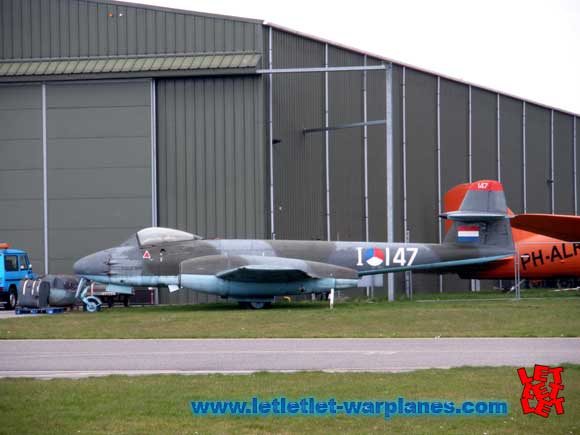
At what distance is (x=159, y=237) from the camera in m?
26.0

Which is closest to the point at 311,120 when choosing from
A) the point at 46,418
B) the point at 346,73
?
the point at 346,73

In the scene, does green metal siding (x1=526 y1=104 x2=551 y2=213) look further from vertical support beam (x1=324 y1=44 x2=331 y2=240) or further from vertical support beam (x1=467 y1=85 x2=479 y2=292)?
vertical support beam (x1=324 y1=44 x2=331 y2=240)

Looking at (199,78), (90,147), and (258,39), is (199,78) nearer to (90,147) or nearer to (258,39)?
(258,39)

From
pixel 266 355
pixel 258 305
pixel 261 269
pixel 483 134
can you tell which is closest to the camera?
pixel 266 355

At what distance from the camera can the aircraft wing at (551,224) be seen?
88.5 ft

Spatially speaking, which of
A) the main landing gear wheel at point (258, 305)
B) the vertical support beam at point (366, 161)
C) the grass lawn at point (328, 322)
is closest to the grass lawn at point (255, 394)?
the grass lawn at point (328, 322)

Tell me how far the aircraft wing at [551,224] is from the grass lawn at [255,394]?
15878 millimetres

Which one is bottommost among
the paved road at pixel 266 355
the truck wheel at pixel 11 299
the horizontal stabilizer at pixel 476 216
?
the truck wheel at pixel 11 299

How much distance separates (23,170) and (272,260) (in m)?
12.0

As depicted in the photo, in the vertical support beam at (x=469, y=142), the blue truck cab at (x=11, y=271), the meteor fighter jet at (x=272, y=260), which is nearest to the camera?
the meteor fighter jet at (x=272, y=260)

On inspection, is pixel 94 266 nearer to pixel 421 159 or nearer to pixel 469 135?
pixel 421 159

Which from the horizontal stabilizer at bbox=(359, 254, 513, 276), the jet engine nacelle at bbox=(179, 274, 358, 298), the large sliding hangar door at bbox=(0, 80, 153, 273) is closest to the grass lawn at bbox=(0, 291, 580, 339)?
the jet engine nacelle at bbox=(179, 274, 358, 298)

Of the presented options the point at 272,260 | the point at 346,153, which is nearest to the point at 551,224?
the point at 272,260

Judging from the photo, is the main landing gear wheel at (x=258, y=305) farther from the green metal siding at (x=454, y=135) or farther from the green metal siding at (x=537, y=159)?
the green metal siding at (x=537, y=159)
